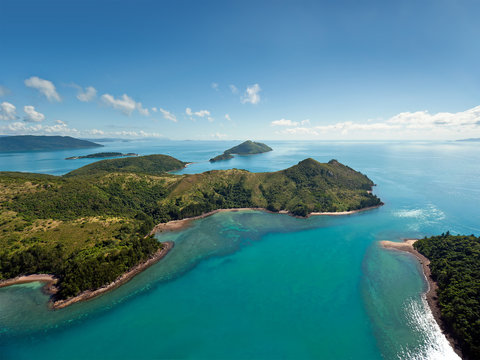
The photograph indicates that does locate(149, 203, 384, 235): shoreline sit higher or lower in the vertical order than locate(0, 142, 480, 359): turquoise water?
higher

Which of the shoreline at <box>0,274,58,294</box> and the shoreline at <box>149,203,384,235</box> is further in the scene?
the shoreline at <box>149,203,384,235</box>

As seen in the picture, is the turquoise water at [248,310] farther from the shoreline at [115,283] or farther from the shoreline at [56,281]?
the shoreline at [115,283]

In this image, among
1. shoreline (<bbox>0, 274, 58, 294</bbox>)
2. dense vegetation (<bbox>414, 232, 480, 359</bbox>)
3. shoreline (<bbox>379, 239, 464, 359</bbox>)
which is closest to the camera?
dense vegetation (<bbox>414, 232, 480, 359</bbox>)

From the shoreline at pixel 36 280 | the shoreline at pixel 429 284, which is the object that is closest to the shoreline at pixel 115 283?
the shoreline at pixel 36 280

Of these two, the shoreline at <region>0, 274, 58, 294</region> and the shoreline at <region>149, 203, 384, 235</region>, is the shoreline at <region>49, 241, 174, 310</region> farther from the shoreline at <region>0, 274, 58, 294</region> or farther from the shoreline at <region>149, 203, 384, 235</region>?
the shoreline at <region>149, 203, 384, 235</region>

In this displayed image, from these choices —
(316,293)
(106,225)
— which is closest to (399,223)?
(316,293)

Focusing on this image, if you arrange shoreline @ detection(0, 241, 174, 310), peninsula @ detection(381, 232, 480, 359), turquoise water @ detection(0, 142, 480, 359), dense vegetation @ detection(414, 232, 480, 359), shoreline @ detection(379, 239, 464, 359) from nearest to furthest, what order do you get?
dense vegetation @ detection(414, 232, 480, 359) < peninsula @ detection(381, 232, 480, 359) < turquoise water @ detection(0, 142, 480, 359) < shoreline @ detection(379, 239, 464, 359) < shoreline @ detection(0, 241, 174, 310)

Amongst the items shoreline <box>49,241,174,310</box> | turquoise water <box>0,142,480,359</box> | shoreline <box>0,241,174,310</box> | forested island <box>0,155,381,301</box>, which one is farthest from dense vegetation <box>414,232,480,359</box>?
shoreline <box>0,241,174,310</box>
